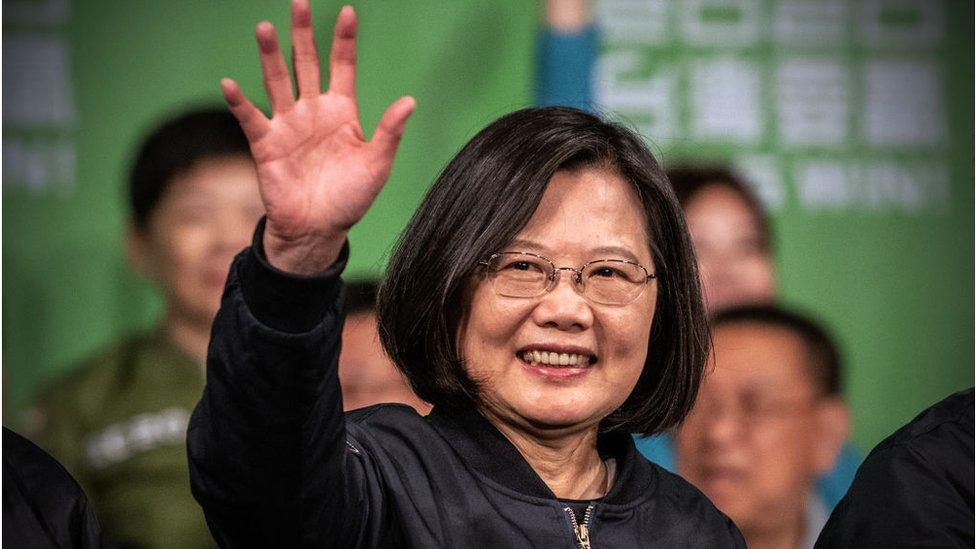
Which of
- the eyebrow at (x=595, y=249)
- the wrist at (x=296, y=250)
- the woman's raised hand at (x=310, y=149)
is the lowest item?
the eyebrow at (x=595, y=249)

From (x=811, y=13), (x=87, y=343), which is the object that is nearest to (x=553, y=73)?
(x=811, y=13)

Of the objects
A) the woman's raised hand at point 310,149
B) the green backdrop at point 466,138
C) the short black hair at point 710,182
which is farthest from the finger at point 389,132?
the short black hair at point 710,182

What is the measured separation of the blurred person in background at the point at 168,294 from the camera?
131 inches

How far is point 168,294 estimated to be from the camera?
347 centimetres

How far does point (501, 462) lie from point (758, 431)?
73.7 inches

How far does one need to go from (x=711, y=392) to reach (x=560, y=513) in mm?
1815

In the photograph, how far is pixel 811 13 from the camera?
12.3 ft

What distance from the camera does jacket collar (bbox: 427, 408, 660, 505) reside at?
191 cm

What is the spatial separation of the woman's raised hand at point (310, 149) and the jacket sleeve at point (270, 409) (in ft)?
0.12

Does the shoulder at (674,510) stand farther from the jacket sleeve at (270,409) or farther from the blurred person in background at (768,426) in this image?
the blurred person in background at (768,426)

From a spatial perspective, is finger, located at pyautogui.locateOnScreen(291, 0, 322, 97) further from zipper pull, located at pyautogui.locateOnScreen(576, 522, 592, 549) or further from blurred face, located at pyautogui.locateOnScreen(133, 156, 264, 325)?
blurred face, located at pyautogui.locateOnScreen(133, 156, 264, 325)

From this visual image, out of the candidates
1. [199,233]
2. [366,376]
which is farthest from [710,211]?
[199,233]

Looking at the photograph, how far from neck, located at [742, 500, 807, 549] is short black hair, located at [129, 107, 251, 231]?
1686mm

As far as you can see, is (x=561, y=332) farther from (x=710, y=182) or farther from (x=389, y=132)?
(x=710, y=182)
